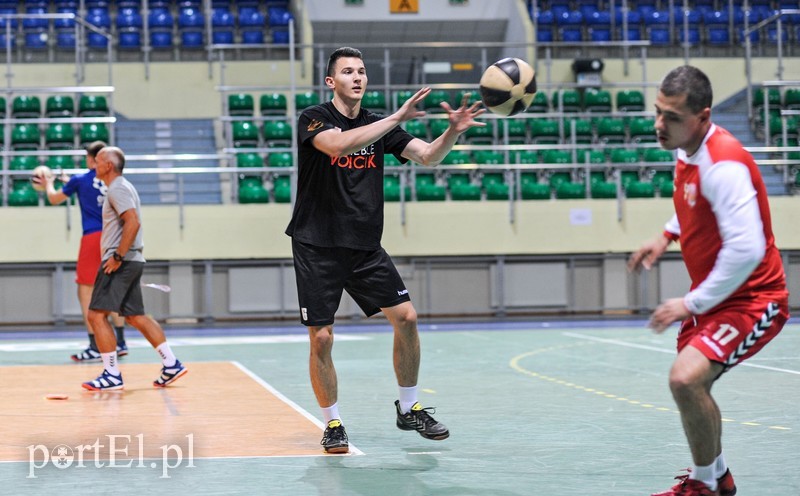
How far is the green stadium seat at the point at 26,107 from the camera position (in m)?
22.2

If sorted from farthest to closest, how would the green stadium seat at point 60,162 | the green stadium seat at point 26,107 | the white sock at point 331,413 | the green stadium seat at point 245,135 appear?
the green stadium seat at point 26,107, the green stadium seat at point 245,135, the green stadium seat at point 60,162, the white sock at point 331,413

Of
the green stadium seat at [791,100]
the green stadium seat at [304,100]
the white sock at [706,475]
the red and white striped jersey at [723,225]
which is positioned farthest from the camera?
the green stadium seat at [791,100]

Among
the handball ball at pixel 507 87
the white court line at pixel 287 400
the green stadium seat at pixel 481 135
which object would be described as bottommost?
the white court line at pixel 287 400

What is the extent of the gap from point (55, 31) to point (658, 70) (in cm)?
1485

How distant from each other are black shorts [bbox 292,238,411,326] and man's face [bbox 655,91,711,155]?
2.09m

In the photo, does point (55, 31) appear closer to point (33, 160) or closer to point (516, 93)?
point (33, 160)

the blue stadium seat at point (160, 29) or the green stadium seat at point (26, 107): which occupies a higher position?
the blue stadium seat at point (160, 29)

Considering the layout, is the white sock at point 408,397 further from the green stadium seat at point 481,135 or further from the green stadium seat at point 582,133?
the green stadium seat at point 582,133

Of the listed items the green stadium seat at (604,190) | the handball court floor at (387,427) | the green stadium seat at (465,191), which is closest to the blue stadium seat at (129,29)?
the green stadium seat at (465,191)

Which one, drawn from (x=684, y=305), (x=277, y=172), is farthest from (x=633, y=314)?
(x=684, y=305)

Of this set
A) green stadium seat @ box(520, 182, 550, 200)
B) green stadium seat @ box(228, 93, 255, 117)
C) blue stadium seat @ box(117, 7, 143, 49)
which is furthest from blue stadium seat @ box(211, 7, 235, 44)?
green stadium seat @ box(520, 182, 550, 200)

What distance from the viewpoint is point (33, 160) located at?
818 inches

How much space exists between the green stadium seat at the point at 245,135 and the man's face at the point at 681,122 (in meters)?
17.8

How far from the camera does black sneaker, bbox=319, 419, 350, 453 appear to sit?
6035 mm
